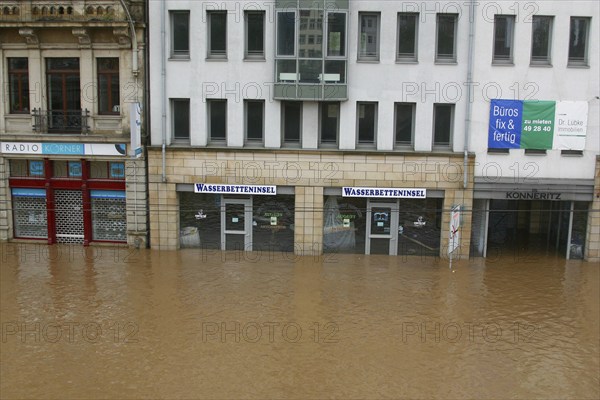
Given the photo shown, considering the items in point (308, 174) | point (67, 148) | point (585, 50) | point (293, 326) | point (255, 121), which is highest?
point (585, 50)

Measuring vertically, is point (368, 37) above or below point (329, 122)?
above

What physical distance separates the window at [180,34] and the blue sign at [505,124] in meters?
10.9

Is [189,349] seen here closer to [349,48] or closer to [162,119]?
[162,119]

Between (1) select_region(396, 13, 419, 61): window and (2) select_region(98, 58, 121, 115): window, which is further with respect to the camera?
(2) select_region(98, 58, 121, 115): window

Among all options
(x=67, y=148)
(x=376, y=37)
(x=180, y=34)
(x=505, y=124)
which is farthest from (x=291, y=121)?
(x=67, y=148)

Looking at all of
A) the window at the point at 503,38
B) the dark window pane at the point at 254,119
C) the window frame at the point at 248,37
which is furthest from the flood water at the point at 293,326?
the window at the point at 503,38

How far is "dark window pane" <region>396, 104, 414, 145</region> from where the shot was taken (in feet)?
73.4

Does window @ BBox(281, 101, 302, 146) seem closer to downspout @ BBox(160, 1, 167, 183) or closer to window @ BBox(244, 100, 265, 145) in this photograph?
window @ BBox(244, 100, 265, 145)

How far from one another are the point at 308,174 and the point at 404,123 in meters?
3.86

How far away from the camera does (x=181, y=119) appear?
22984mm

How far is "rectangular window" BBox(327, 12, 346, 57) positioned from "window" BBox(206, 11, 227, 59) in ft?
12.1

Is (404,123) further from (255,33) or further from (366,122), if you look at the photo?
(255,33)

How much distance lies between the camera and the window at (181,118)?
2284 centimetres

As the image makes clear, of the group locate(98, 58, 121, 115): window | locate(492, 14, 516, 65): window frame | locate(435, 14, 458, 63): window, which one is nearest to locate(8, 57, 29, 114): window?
locate(98, 58, 121, 115): window
